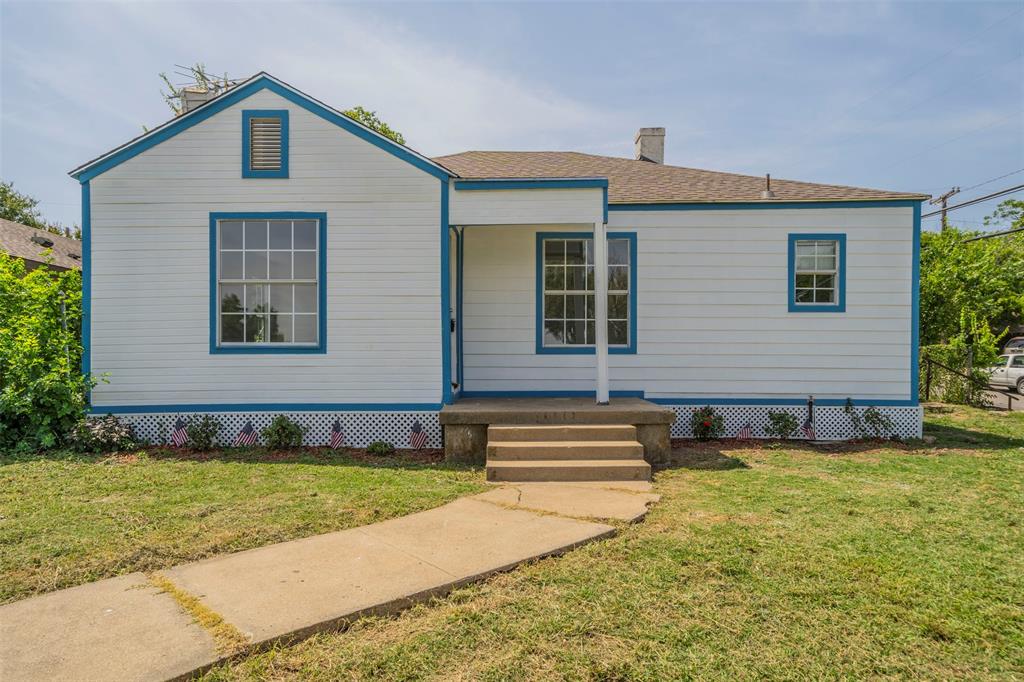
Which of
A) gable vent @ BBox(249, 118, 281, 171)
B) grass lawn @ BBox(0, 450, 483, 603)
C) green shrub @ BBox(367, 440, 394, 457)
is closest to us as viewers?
grass lawn @ BBox(0, 450, 483, 603)

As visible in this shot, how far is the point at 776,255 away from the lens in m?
9.05

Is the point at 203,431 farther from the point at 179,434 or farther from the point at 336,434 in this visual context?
the point at 336,434

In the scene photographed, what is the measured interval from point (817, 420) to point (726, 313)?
2.22 meters

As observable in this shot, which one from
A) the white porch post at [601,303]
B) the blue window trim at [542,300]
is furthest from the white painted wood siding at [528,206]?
the blue window trim at [542,300]

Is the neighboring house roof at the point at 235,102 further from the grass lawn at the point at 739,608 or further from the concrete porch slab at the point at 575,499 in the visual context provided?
the grass lawn at the point at 739,608

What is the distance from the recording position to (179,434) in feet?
26.0

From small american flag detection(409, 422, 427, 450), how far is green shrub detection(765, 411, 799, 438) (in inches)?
213

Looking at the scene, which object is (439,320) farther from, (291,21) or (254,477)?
(291,21)

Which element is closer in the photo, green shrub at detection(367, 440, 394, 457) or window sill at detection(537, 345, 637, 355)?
green shrub at detection(367, 440, 394, 457)

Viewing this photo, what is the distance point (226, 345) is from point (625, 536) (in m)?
6.26

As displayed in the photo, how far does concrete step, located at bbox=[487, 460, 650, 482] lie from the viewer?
20.8 feet

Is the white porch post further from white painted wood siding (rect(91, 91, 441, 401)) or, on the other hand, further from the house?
white painted wood siding (rect(91, 91, 441, 401))

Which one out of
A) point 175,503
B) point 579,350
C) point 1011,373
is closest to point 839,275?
point 579,350

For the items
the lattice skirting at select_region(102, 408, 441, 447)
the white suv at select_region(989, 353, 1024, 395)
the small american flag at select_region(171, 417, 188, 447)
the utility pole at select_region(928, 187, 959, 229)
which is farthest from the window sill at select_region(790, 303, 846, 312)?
the utility pole at select_region(928, 187, 959, 229)
